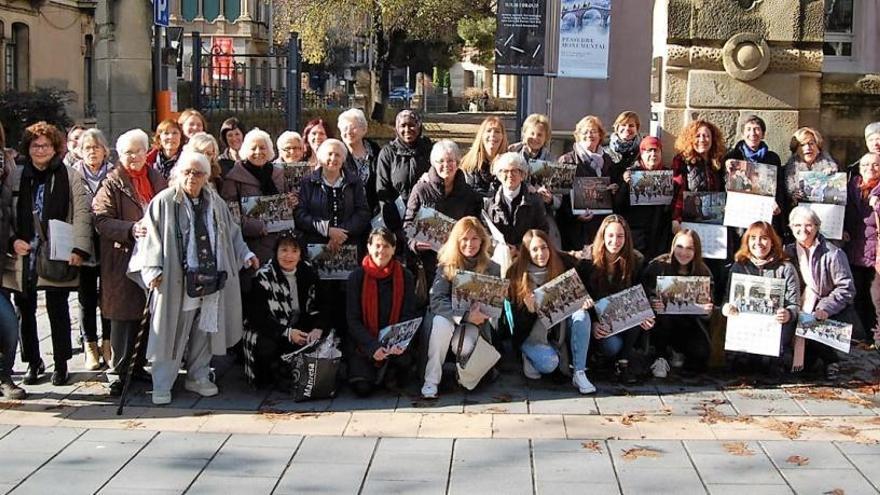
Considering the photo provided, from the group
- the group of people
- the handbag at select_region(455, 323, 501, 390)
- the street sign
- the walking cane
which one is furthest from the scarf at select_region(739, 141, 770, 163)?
the street sign

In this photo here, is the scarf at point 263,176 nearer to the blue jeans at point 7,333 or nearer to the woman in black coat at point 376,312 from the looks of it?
the woman in black coat at point 376,312

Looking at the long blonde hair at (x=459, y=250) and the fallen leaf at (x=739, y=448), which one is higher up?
the long blonde hair at (x=459, y=250)

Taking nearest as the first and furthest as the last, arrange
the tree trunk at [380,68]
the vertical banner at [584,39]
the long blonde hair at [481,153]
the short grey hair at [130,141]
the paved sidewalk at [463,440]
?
the paved sidewalk at [463,440] → the short grey hair at [130,141] → the long blonde hair at [481,153] → the vertical banner at [584,39] → the tree trunk at [380,68]

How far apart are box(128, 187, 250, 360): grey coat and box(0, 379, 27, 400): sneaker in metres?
0.96

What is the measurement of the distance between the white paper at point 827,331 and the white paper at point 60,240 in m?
5.33

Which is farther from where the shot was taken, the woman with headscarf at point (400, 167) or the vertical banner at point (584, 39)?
the vertical banner at point (584, 39)

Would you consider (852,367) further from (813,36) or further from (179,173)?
(179,173)

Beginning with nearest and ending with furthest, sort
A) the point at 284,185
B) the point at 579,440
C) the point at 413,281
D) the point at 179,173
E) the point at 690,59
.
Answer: the point at 579,440 < the point at 179,173 < the point at 413,281 < the point at 284,185 < the point at 690,59

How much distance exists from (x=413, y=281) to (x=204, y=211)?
159cm

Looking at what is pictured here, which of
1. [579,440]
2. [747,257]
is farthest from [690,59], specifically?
[579,440]

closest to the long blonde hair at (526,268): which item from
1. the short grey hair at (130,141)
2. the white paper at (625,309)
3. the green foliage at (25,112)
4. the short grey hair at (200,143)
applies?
the white paper at (625,309)

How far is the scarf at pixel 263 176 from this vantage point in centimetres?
876

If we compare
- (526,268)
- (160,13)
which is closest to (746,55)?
(526,268)

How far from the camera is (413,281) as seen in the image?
27.2 feet
